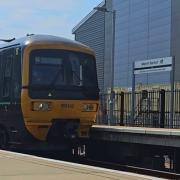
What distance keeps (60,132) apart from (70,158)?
43.2 inches

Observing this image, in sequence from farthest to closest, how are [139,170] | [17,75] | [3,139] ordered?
[3,139], [17,75], [139,170]

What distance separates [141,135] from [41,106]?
10.2ft

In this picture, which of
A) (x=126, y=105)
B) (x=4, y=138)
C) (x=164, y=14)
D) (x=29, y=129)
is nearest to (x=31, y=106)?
(x=29, y=129)

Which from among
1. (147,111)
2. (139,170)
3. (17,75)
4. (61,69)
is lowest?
(139,170)

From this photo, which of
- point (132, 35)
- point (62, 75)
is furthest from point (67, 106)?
point (132, 35)

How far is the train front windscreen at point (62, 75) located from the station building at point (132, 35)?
38.9 m

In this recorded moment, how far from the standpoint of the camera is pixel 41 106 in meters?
17.3

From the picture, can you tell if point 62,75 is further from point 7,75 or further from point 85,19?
point 85,19

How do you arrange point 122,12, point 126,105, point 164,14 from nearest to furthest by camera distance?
point 126,105 < point 164,14 < point 122,12

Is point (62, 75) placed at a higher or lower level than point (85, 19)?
lower

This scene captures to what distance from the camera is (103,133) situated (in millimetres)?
18219

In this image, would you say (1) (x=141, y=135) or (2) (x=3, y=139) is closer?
(1) (x=141, y=135)

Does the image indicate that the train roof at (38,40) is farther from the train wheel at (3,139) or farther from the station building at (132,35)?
the station building at (132,35)

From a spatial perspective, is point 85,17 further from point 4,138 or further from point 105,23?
point 4,138
